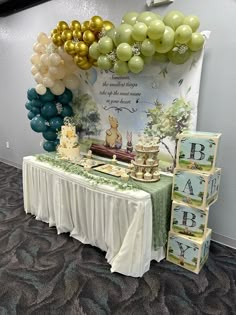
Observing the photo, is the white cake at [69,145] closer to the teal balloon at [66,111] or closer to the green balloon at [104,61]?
the teal balloon at [66,111]

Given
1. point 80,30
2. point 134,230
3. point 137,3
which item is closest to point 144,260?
point 134,230

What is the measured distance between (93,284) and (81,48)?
6.69 ft

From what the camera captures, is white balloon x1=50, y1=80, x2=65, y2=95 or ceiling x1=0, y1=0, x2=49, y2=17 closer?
white balloon x1=50, y1=80, x2=65, y2=95

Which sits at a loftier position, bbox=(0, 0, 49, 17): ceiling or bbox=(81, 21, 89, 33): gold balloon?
bbox=(0, 0, 49, 17): ceiling

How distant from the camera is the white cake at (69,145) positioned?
2656mm

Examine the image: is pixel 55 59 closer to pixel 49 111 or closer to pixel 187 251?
pixel 49 111

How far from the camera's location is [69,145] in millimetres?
2652

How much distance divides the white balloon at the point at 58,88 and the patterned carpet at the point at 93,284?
1.61 m

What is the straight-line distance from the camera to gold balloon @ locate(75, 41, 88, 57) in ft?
7.64

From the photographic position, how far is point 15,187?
3773 millimetres

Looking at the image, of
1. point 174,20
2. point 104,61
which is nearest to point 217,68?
point 174,20

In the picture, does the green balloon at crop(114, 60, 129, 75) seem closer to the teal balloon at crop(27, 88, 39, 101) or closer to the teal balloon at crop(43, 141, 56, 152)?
the teal balloon at crop(27, 88, 39, 101)

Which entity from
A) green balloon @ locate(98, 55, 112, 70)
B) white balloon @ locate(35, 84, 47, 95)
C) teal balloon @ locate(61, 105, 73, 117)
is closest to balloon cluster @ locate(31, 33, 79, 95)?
A: white balloon @ locate(35, 84, 47, 95)

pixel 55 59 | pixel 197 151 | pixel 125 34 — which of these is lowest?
pixel 197 151
